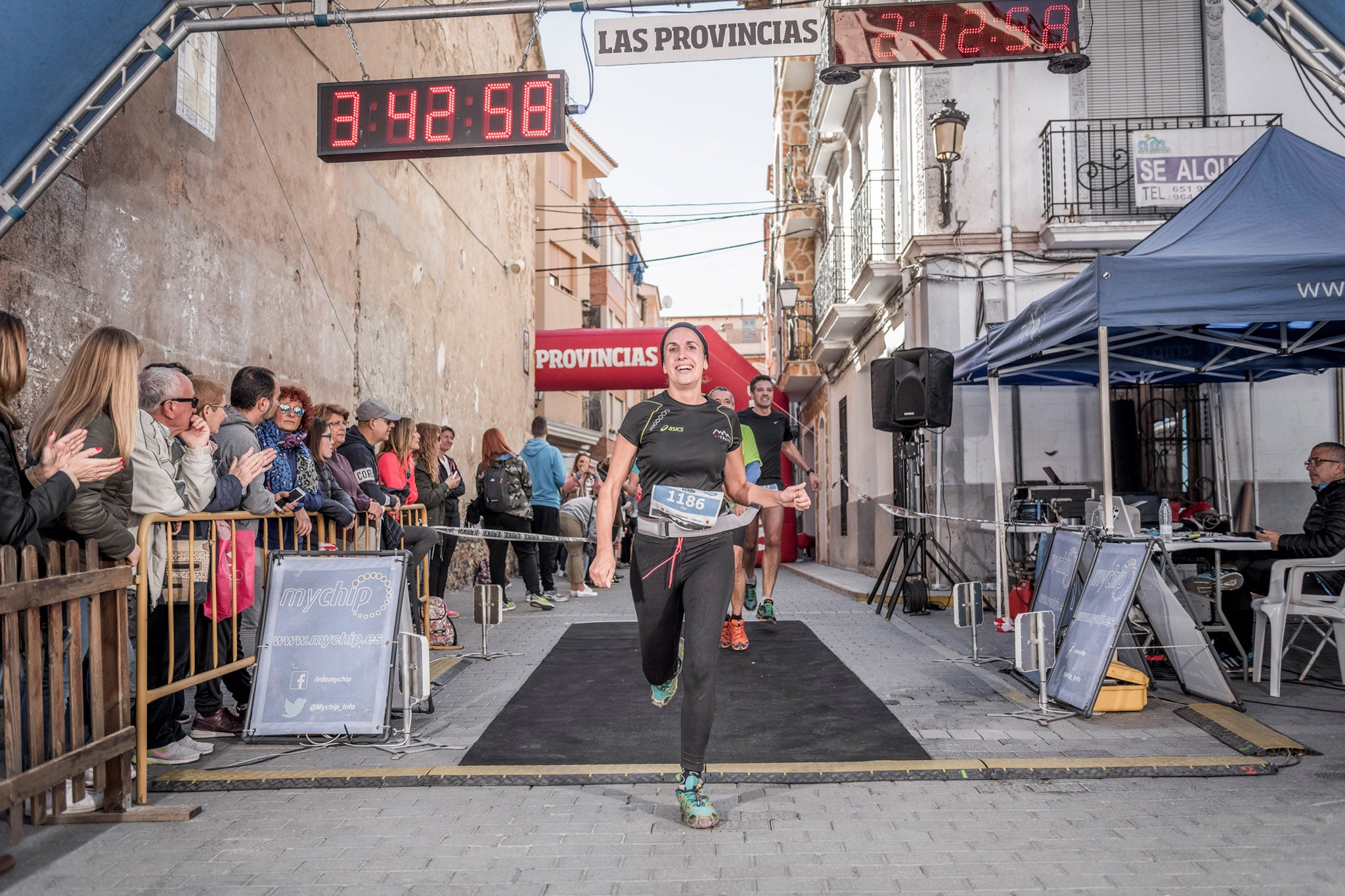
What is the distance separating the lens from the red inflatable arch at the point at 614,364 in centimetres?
2155

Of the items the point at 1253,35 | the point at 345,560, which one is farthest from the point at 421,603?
the point at 1253,35

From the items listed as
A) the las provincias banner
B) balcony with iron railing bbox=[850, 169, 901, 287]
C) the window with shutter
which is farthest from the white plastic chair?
the las provincias banner

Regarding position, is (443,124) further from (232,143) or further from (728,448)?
(728,448)

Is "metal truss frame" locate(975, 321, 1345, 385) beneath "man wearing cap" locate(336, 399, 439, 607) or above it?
above

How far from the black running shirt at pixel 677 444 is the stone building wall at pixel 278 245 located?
377 cm

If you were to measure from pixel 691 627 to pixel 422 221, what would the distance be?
35.3 feet

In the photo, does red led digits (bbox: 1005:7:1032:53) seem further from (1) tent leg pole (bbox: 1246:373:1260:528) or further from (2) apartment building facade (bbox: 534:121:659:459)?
(2) apartment building facade (bbox: 534:121:659:459)

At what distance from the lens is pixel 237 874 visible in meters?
3.52

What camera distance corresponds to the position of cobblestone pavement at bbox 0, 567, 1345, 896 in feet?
11.2

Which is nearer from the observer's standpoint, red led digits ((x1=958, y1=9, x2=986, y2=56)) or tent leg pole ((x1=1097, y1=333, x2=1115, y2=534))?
tent leg pole ((x1=1097, y1=333, x2=1115, y2=534))

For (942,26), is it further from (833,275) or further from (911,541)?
(833,275)

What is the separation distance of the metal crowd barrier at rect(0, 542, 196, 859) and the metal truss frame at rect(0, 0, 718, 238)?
254 cm

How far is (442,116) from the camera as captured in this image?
7.94 meters

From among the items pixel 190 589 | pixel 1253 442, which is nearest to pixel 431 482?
pixel 190 589
